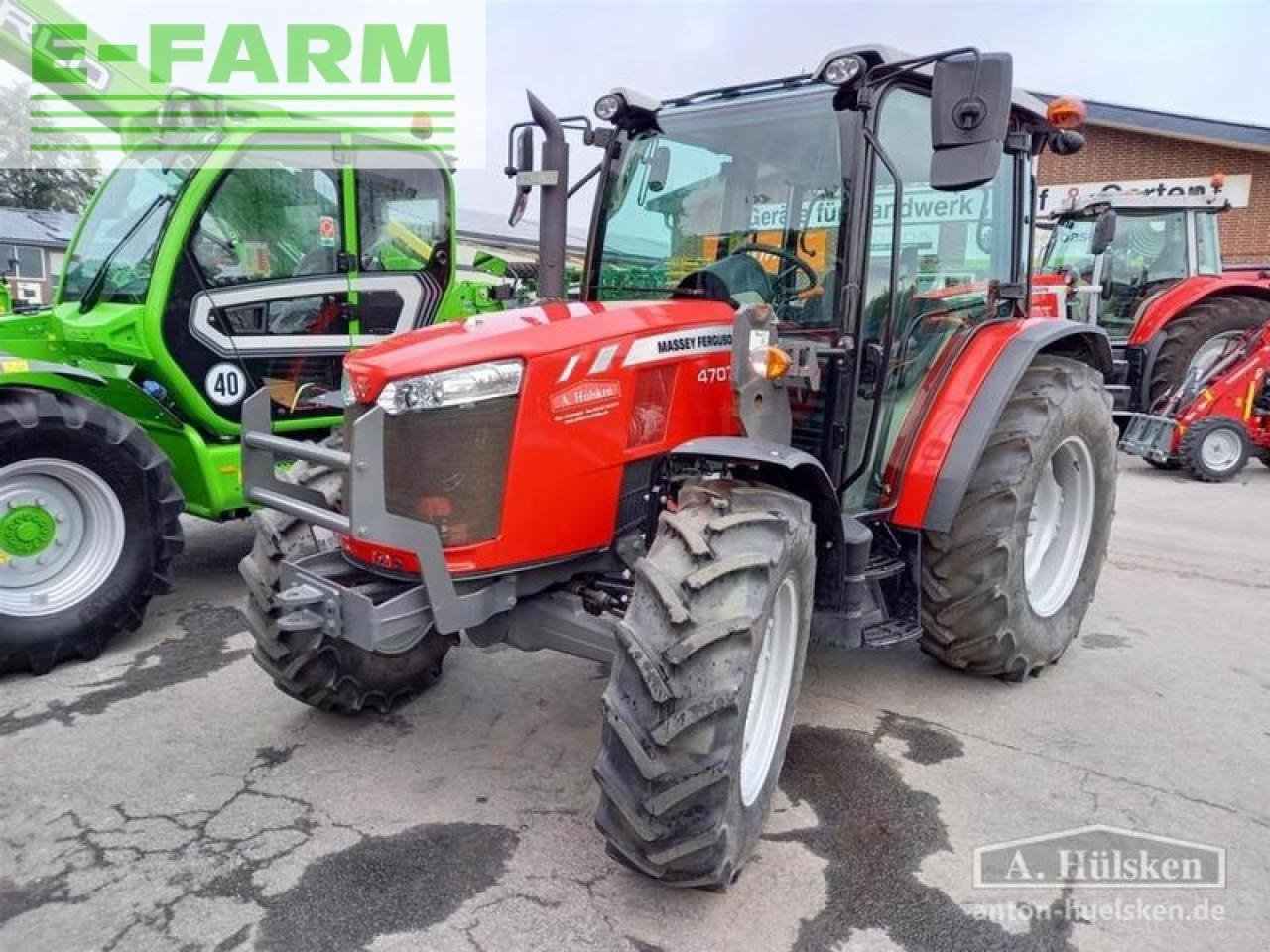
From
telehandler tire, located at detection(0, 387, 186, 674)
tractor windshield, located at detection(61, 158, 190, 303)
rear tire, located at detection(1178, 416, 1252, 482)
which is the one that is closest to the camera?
telehandler tire, located at detection(0, 387, 186, 674)

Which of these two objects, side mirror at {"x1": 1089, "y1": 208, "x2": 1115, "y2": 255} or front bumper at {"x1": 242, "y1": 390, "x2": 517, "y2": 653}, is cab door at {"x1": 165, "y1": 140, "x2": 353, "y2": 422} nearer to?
front bumper at {"x1": 242, "y1": 390, "x2": 517, "y2": 653}

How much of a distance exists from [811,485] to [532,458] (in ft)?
2.89

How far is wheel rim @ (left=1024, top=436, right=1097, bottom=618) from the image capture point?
399 centimetres

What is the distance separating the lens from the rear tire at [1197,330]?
9.23 m

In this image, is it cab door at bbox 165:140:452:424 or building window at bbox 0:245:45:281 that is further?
building window at bbox 0:245:45:281

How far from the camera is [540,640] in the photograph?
2.78m

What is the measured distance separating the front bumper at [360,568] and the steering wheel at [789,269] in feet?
4.58

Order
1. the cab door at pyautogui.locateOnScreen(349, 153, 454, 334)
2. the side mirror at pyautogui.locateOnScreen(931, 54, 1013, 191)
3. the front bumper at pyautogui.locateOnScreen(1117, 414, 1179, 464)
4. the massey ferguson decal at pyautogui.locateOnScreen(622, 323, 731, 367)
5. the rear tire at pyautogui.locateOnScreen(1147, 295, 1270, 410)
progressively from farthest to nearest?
the rear tire at pyautogui.locateOnScreen(1147, 295, 1270, 410) → the front bumper at pyautogui.locateOnScreen(1117, 414, 1179, 464) → the cab door at pyautogui.locateOnScreen(349, 153, 454, 334) → the massey ferguson decal at pyautogui.locateOnScreen(622, 323, 731, 367) → the side mirror at pyautogui.locateOnScreen(931, 54, 1013, 191)

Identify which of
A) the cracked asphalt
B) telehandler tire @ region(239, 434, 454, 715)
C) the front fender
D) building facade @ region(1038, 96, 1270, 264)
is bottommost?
the cracked asphalt

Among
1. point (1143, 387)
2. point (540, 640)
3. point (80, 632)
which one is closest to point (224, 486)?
point (80, 632)

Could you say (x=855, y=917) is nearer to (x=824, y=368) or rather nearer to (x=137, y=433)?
(x=824, y=368)

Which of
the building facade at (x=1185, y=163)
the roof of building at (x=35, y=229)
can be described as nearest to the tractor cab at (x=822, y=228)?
the building facade at (x=1185, y=163)

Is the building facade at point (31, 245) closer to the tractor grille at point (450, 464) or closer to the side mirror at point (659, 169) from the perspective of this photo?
the side mirror at point (659, 169)

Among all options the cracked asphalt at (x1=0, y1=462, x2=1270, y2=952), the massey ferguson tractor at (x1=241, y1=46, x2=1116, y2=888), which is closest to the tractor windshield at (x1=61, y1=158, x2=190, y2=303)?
the cracked asphalt at (x1=0, y1=462, x2=1270, y2=952)
